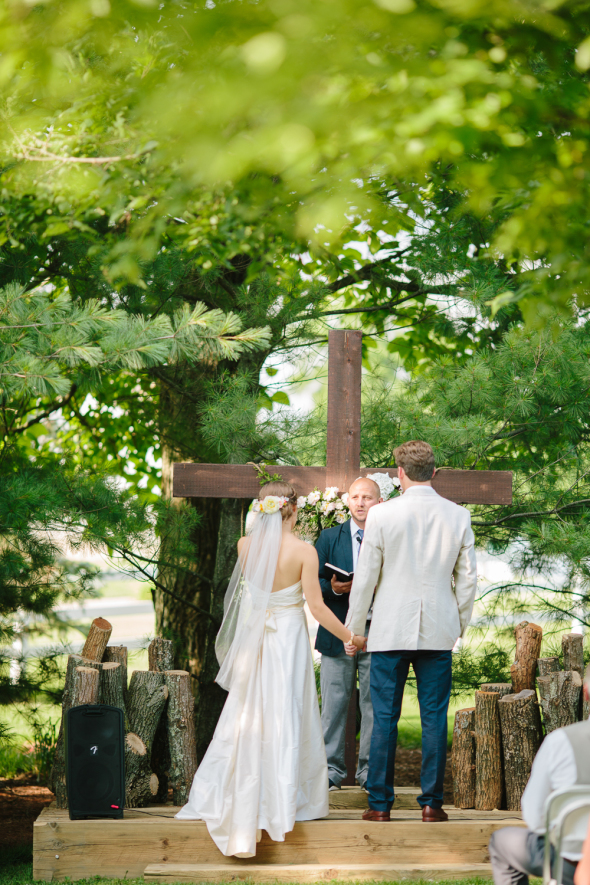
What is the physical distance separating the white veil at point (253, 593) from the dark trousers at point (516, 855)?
156 cm

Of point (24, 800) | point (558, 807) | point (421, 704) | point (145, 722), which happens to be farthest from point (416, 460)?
point (24, 800)

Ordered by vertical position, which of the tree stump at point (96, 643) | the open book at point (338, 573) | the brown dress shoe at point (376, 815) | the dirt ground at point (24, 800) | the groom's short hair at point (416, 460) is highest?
the groom's short hair at point (416, 460)

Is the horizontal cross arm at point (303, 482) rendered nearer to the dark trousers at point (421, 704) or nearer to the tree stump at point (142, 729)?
the tree stump at point (142, 729)

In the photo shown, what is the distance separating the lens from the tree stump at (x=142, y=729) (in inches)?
160

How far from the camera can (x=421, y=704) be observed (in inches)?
145

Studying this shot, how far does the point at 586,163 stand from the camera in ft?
6.94

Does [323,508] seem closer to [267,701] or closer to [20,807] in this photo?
[267,701]

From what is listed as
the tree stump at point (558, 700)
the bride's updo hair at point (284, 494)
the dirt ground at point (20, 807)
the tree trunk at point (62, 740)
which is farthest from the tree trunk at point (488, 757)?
the dirt ground at point (20, 807)

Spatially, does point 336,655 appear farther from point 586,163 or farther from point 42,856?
point 586,163

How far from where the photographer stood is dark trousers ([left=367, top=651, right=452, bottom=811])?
3658 millimetres

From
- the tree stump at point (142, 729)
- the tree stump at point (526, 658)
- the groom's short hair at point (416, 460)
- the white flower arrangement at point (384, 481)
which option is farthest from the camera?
the white flower arrangement at point (384, 481)

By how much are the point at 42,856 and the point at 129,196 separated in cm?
365

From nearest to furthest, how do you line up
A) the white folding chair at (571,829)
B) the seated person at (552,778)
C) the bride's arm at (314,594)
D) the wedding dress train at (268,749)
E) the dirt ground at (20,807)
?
1. the white folding chair at (571,829)
2. the seated person at (552,778)
3. the wedding dress train at (268,749)
4. the bride's arm at (314,594)
5. the dirt ground at (20,807)

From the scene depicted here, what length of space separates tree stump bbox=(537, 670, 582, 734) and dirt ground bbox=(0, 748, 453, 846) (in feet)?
8.33
